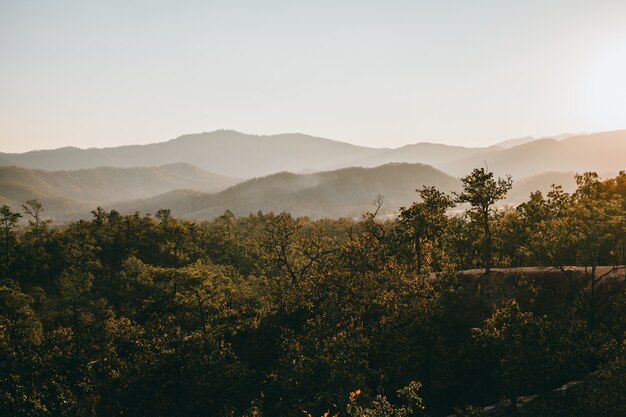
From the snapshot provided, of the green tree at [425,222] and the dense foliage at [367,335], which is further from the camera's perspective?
the green tree at [425,222]

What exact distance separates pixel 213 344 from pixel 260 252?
47.5 m

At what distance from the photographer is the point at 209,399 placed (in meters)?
35.6

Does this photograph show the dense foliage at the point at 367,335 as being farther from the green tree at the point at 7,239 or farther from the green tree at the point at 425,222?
the green tree at the point at 7,239

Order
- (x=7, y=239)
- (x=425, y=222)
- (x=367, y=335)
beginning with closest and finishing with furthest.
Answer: (x=367, y=335) → (x=425, y=222) → (x=7, y=239)

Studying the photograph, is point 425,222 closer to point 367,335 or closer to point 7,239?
point 367,335

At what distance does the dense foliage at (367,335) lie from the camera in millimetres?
30516

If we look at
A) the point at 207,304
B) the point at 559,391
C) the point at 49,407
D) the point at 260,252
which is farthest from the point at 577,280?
the point at 260,252

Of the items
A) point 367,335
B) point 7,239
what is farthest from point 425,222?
point 7,239

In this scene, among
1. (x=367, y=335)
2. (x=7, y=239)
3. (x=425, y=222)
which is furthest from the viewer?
(x=7, y=239)

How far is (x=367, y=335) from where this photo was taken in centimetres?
3697

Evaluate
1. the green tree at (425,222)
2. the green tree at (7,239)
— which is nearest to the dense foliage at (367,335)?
the green tree at (425,222)

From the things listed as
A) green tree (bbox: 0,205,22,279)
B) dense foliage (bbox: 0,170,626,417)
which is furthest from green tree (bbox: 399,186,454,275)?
green tree (bbox: 0,205,22,279)

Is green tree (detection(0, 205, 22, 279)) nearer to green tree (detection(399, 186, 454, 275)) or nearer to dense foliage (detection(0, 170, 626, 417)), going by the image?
dense foliage (detection(0, 170, 626, 417))

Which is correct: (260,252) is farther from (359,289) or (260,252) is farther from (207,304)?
(359,289)
